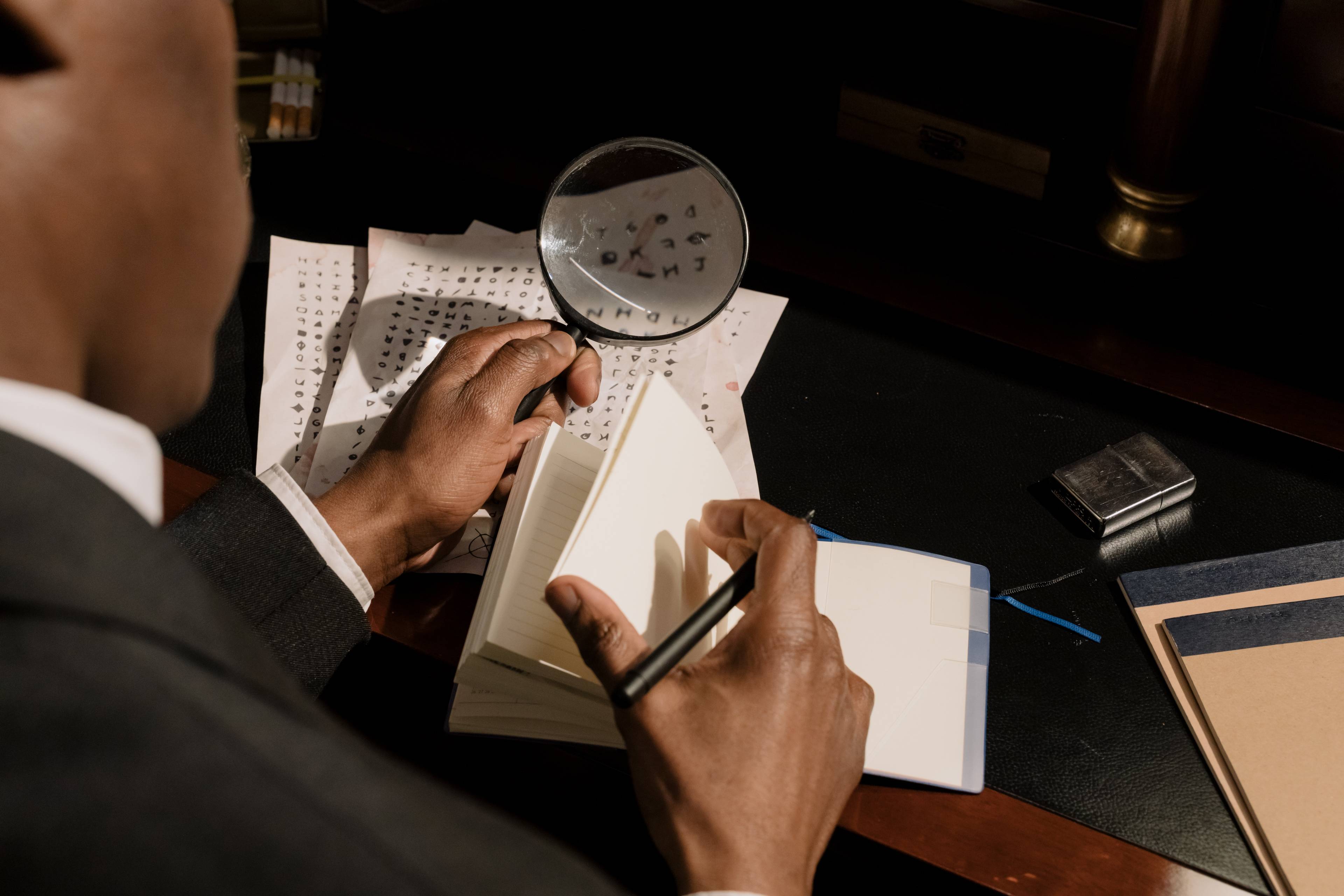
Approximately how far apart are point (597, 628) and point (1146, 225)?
3.03ft

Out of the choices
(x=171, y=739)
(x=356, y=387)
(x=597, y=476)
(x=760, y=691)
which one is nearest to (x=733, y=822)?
(x=760, y=691)

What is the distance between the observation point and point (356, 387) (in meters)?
1.33

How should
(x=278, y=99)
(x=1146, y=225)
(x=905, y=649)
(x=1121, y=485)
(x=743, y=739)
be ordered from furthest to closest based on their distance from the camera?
(x=278, y=99) → (x=1146, y=225) → (x=1121, y=485) → (x=905, y=649) → (x=743, y=739)

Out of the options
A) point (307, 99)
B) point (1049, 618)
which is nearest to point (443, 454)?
point (1049, 618)

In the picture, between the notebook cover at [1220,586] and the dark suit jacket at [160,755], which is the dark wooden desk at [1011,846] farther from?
the dark suit jacket at [160,755]

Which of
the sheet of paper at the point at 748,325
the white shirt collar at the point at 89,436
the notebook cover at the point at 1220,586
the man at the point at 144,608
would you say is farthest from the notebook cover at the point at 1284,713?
the white shirt collar at the point at 89,436

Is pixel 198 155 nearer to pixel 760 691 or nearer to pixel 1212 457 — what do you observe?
pixel 760 691

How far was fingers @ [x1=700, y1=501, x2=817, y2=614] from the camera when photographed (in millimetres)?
936

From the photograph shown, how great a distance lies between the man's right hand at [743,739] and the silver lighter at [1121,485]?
0.42 meters

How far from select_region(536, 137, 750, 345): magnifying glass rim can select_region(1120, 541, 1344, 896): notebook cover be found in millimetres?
562

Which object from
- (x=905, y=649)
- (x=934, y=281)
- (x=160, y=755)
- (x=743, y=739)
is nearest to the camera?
(x=160, y=755)

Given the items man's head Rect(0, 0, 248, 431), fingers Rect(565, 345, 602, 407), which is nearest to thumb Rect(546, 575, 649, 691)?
man's head Rect(0, 0, 248, 431)

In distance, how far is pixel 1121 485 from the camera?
1192 millimetres

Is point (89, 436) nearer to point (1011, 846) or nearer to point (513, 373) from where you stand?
point (513, 373)
